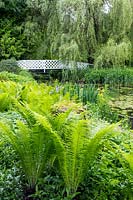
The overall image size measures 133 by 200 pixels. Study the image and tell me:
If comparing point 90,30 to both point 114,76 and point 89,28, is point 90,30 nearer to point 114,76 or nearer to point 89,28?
point 89,28

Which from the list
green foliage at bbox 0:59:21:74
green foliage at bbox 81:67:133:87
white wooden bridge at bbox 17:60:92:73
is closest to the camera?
green foliage at bbox 81:67:133:87

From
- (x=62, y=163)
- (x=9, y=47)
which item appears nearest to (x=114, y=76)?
(x=9, y=47)

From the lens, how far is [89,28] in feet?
52.5

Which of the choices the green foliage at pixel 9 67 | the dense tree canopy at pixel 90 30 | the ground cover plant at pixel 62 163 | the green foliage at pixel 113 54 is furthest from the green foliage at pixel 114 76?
the ground cover plant at pixel 62 163

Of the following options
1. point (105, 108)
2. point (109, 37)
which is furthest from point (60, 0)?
point (105, 108)

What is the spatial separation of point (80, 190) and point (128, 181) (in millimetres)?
391

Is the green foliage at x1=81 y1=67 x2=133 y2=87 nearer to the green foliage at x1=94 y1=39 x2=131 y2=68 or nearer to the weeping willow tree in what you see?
the green foliage at x1=94 y1=39 x2=131 y2=68

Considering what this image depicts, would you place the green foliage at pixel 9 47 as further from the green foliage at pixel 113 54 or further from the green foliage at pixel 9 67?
the green foliage at pixel 113 54

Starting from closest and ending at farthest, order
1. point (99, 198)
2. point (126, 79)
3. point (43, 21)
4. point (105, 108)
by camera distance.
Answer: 1. point (99, 198)
2. point (105, 108)
3. point (126, 79)
4. point (43, 21)

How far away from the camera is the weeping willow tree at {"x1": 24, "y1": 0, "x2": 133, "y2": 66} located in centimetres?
1571

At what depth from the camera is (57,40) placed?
1634 cm

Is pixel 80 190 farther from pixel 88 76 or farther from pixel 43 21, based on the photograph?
pixel 43 21

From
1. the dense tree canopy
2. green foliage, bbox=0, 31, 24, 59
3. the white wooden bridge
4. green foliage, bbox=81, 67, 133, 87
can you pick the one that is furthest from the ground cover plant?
green foliage, bbox=0, 31, 24, 59

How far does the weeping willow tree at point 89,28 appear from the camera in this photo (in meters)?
15.7
